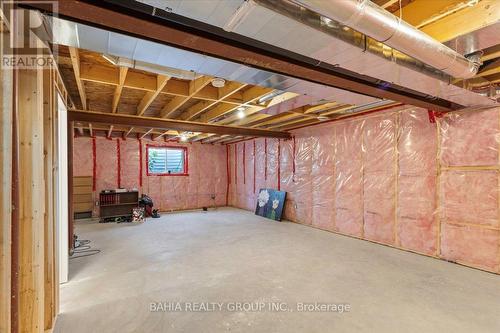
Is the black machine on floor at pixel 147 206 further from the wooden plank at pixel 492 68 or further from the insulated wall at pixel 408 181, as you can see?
the wooden plank at pixel 492 68

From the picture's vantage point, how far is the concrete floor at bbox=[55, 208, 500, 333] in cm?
200

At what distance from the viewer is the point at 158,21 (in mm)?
1351

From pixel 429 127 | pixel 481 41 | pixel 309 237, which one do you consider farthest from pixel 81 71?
pixel 429 127

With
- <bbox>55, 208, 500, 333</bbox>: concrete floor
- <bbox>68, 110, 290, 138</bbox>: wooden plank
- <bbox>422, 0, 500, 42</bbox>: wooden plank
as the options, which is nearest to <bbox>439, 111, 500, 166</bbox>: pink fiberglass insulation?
<bbox>55, 208, 500, 333</bbox>: concrete floor

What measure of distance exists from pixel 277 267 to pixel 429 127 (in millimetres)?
3018

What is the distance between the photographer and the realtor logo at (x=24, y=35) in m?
1.21

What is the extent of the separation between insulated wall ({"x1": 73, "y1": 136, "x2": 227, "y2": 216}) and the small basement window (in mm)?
136

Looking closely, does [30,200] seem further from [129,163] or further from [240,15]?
[129,163]

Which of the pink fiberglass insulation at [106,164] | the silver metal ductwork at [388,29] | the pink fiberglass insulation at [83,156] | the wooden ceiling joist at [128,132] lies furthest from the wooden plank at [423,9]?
the pink fiberglass insulation at [83,156]

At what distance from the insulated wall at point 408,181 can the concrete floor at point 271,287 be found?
1.08ft

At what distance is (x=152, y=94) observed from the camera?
343 centimetres

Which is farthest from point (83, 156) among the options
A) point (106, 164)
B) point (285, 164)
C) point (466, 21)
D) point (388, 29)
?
point (466, 21)

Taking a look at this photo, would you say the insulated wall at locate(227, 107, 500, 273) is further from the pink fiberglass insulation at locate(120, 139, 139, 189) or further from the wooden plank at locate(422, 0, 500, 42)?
the pink fiberglass insulation at locate(120, 139, 139, 189)

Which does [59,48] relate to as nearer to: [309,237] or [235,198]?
[309,237]
